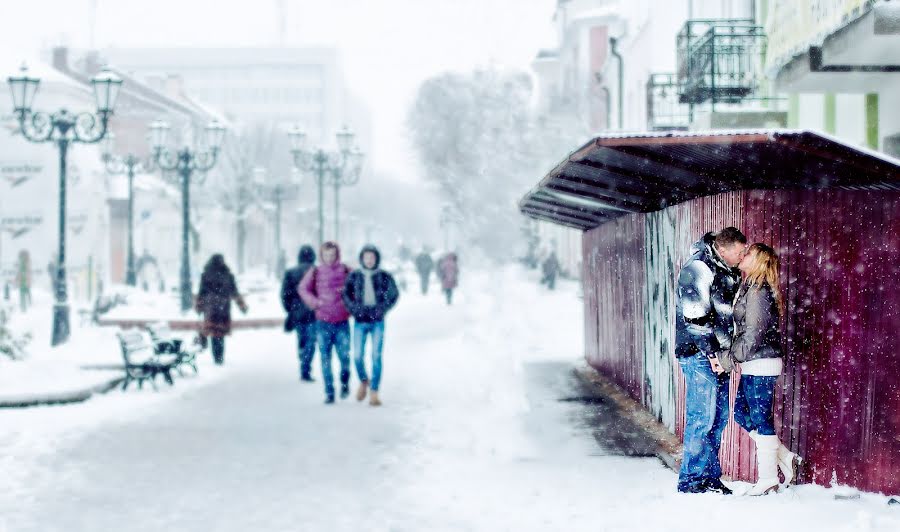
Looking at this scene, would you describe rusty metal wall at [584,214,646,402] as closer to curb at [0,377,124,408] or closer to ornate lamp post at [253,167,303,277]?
curb at [0,377,124,408]

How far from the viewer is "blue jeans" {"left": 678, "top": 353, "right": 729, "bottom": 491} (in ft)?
22.7

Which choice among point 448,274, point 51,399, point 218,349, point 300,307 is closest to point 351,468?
point 51,399

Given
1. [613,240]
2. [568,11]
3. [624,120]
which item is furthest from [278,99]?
[613,240]

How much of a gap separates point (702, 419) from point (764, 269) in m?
0.99

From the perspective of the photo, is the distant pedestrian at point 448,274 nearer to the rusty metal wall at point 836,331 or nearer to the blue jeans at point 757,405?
the rusty metal wall at point 836,331

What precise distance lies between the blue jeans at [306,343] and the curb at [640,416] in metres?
3.24

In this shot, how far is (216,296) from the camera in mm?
15508

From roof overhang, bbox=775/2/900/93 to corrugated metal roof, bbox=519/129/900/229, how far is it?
7.74 ft

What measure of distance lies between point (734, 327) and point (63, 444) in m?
5.74

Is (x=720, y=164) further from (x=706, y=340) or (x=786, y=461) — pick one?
(x=786, y=461)

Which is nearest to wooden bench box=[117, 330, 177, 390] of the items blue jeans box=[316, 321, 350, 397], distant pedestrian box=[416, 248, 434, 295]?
blue jeans box=[316, 321, 350, 397]

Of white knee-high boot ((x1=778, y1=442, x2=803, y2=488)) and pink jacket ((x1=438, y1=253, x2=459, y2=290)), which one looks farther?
pink jacket ((x1=438, y1=253, x2=459, y2=290))

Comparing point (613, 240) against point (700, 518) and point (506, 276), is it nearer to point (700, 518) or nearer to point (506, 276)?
point (700, 518)

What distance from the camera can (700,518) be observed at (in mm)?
6535
